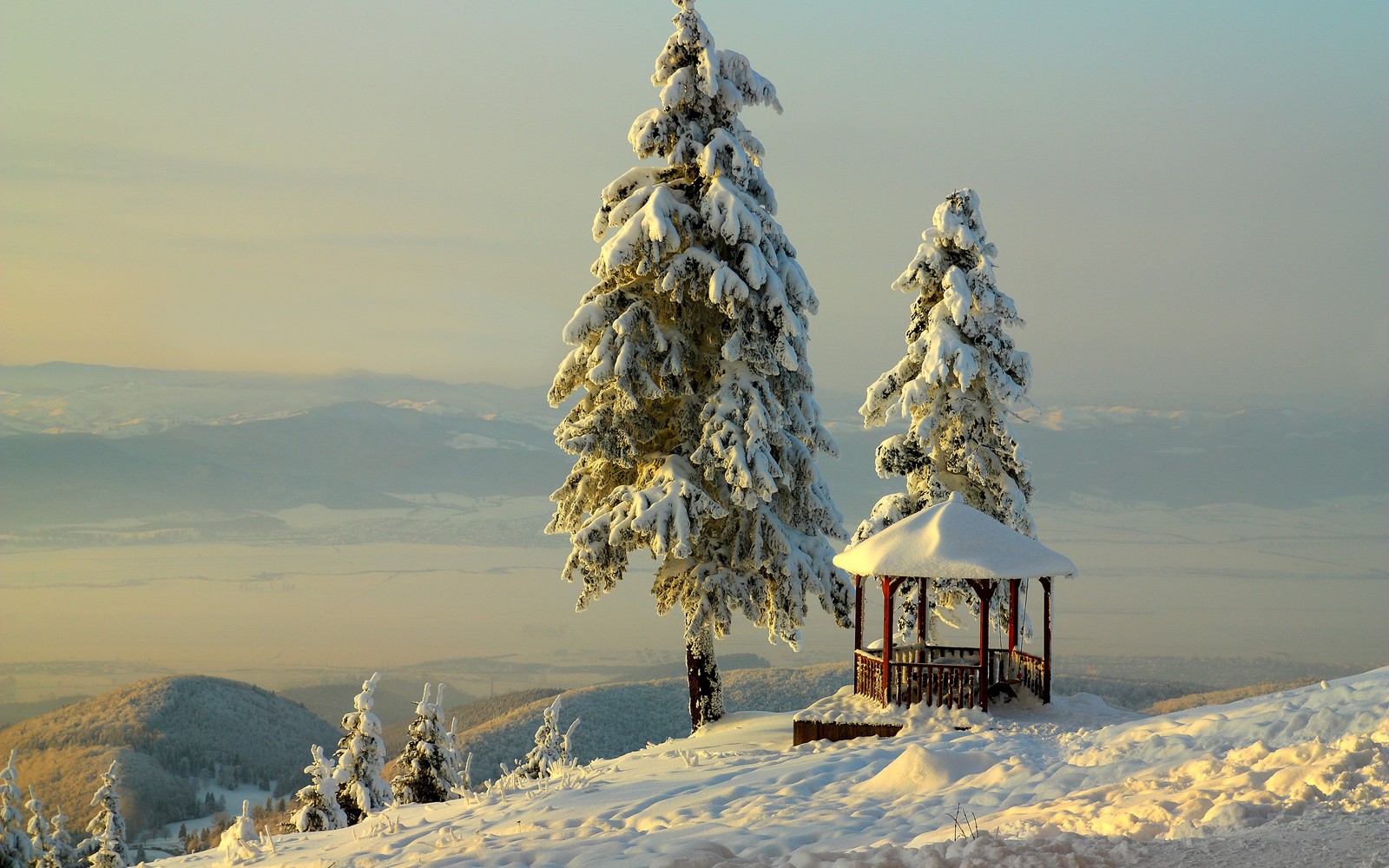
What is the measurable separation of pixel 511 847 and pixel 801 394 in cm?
1400

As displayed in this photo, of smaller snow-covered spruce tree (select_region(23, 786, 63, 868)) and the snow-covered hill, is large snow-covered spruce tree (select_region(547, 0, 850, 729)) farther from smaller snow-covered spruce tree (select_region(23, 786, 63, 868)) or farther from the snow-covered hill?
the snow-covered hill

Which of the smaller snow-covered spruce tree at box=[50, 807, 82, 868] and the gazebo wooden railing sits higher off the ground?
the gazebo wooden railing

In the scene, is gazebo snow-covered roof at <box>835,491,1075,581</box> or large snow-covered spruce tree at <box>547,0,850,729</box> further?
large snow-covered spruce tree at <box>547,0,850,729</box>

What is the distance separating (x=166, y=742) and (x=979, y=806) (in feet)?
158

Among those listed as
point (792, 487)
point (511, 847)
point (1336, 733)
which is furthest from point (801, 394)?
point (511, 847)

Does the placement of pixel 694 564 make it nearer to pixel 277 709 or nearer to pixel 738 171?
pixel 738 171

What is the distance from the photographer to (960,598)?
24688 mm

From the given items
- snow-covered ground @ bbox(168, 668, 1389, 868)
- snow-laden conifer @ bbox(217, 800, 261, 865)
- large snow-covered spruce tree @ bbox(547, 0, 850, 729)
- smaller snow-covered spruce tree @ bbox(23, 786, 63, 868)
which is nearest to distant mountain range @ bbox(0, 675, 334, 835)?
smaller snow-covered spruce tree @ bbox(23, 786, 63, 868)

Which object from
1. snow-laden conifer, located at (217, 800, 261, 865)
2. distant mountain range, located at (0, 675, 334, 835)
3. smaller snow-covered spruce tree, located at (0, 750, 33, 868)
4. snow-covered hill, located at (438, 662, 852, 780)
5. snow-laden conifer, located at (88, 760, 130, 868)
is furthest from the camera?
distant mountain range, located at (0, 675, 334, 835)

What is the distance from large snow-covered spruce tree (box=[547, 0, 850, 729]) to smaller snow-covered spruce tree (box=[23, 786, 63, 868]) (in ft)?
55.2

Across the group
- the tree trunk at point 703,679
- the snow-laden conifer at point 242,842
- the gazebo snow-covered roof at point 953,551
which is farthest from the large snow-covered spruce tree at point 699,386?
the snow-laden conifer at point 242,842

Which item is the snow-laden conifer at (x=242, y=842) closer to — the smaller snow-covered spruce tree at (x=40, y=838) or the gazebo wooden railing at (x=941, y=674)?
the gazebo wooden railing at (x=941, y=674)

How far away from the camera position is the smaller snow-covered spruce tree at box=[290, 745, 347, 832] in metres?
22.3

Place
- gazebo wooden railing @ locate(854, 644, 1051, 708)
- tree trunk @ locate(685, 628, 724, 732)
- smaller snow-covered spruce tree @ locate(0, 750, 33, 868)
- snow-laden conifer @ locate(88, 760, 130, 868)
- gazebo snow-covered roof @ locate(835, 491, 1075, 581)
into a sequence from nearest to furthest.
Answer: gazebo snow-covered roof @ locate(835, 491, 1075, 581)
gazebo wooden railing @ locate(854, 644, 1051, 708)
tree trunk @ locate(685, 628, 724, 732)
smaller snow-covered spruce tree @ locate(0, 750, 33, 868)
snow-laden conifer @ locate(88, 760, 130, 868)
